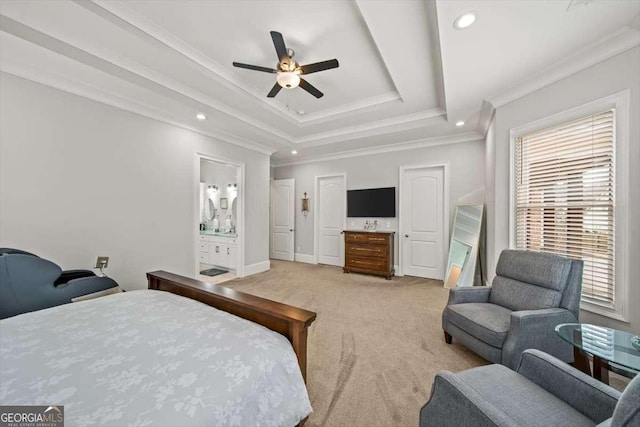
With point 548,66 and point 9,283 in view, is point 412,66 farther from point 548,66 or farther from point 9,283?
point 9,283

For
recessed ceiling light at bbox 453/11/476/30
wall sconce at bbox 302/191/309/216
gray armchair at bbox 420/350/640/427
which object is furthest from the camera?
wall sconce at bbox 302/191/309/216

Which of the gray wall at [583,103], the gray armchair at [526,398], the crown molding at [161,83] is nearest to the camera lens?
the gray armchair at [526,398]

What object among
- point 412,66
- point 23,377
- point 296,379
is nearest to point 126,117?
point 23,377

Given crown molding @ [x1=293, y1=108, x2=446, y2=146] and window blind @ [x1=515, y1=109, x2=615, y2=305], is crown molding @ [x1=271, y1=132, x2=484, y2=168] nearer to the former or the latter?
crown molding @ [x1=293, y1=108, x2=446, y2=146]

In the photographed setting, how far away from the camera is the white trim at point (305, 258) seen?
6032 mm

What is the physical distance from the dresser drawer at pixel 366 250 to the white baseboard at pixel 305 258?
1.25m

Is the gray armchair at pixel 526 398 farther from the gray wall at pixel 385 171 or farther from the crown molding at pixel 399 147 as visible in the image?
the crown molding at pixel 399 147

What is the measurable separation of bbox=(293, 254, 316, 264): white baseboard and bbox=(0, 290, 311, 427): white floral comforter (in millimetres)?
4603

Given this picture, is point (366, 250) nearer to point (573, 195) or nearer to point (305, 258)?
point (305, 258)

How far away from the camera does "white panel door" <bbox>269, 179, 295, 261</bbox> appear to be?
20.9ft

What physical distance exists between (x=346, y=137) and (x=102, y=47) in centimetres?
340

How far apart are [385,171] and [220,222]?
413 centimetres

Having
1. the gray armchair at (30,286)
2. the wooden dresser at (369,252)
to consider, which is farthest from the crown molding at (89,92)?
the wooden dresser at (369,252)

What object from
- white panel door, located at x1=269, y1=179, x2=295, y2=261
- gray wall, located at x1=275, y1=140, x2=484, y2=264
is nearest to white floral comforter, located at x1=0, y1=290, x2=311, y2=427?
gray wall, located at x1=275, y1=140, x2=484, y2=264
